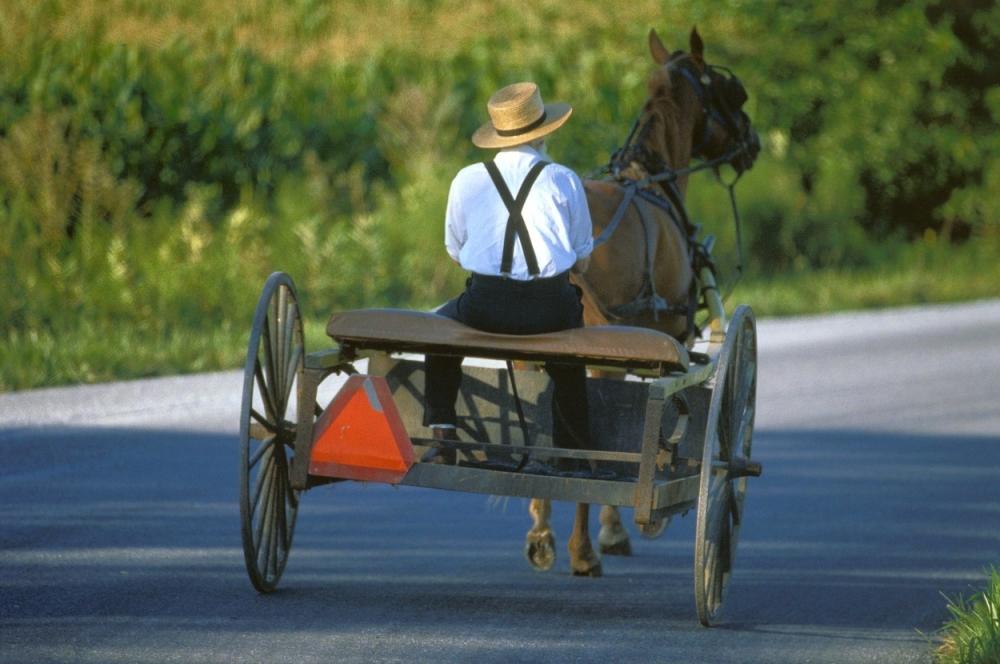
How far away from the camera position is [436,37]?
119 ft

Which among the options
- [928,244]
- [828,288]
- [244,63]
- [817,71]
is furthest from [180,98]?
[928,244]

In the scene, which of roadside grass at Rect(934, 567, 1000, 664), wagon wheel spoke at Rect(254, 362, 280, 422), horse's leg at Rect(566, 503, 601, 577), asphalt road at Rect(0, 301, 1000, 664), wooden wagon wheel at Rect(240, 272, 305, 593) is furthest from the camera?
horse's leg at Rect(566, 503, 601, 577)

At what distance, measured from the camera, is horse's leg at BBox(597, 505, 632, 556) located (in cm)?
907

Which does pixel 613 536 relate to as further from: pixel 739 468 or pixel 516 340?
pixel 516 340

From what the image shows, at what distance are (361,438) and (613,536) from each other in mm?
2083

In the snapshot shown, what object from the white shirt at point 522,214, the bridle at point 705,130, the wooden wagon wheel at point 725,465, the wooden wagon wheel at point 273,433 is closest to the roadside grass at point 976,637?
the wooden wagon wheel at point 725,465

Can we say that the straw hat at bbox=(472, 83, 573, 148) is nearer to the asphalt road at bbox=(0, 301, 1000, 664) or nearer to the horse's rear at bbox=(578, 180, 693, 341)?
the horse's rear at bbox=(578, 180, 693, 341)

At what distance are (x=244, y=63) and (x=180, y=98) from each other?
2.42 m

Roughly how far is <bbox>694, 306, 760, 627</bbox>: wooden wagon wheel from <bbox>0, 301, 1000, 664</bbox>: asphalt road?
23cm

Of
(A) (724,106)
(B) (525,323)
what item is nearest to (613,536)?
(B) (525,323)

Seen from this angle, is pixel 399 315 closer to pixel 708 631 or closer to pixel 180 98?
pixel 708 631

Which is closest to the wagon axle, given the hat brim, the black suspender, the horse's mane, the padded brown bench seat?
the padded brown bench seat

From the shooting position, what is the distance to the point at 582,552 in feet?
27.5

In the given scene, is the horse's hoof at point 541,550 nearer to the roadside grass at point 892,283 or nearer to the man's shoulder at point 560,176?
the man's shoulder at point 560,176
